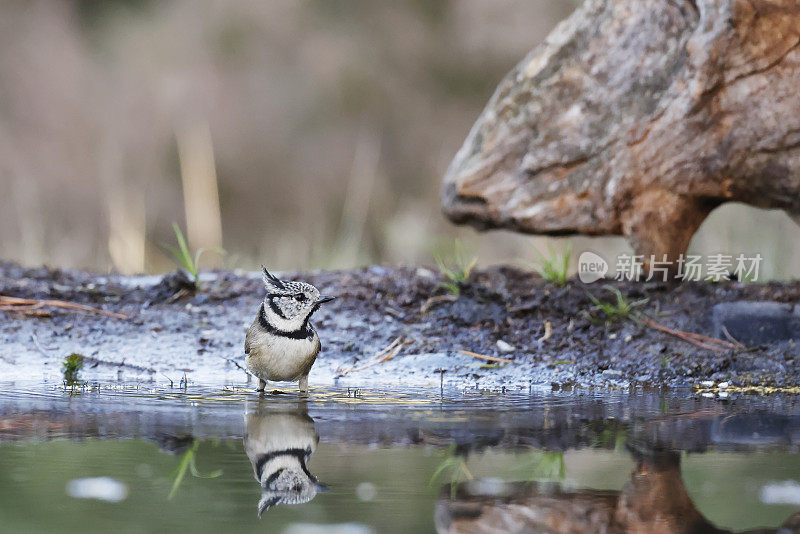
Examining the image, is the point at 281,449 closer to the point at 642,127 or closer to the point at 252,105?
the point at 642,127

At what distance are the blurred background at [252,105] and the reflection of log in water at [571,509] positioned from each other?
9.53m

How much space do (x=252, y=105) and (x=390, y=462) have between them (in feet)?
34.9

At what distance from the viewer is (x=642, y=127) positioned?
17.9 feet

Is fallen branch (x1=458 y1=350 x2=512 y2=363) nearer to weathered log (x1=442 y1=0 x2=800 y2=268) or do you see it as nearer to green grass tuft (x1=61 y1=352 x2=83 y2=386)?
weathered log (x1=442 y1=0 x2=800 y2=268)

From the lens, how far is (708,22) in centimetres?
528

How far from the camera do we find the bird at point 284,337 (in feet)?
14.0

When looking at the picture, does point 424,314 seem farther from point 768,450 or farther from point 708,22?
point 768,450

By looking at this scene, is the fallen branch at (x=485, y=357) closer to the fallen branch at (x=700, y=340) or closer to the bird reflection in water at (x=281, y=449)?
the fallen branch at (x=700, y=340)

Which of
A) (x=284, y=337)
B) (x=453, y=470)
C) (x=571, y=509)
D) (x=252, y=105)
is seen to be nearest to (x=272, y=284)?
(x=284, y=337)

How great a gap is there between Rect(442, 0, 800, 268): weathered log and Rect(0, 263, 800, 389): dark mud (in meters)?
0.47

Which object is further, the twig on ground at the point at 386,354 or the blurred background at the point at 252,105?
the blurred background at the point at 252,105

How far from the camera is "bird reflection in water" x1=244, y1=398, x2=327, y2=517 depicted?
2340 millimetres

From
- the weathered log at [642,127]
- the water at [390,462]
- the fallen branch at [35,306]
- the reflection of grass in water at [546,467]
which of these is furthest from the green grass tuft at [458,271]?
the reflection of grass in water at [546,467]

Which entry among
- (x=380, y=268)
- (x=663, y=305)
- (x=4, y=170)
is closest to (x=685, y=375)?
(x=663, y=305)
